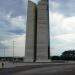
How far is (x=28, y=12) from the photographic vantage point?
115 metres

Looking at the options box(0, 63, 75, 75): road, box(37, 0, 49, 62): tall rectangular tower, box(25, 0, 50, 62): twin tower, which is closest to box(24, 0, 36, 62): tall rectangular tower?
box(25, 0, 50, 62): twin tower

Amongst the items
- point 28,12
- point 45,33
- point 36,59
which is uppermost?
point 28,12

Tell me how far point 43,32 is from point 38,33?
3599 millimetres

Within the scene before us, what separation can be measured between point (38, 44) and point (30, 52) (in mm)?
4875

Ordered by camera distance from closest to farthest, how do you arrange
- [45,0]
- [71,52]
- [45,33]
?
[45,33], [45,0], [71,52]

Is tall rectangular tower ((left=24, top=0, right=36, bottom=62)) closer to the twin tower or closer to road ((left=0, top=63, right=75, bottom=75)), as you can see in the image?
the twin tower

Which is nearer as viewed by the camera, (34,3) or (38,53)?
(38,53)

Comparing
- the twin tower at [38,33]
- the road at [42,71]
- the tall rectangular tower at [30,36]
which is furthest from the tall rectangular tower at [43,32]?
the road at [42,71]

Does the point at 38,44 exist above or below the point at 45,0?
below

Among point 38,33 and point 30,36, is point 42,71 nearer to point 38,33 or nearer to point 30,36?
point 38,33

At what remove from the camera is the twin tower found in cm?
10794

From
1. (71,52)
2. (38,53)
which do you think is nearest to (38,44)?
(38,53)

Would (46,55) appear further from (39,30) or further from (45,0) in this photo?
(45,0)

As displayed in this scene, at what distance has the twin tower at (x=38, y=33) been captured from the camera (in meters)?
108
